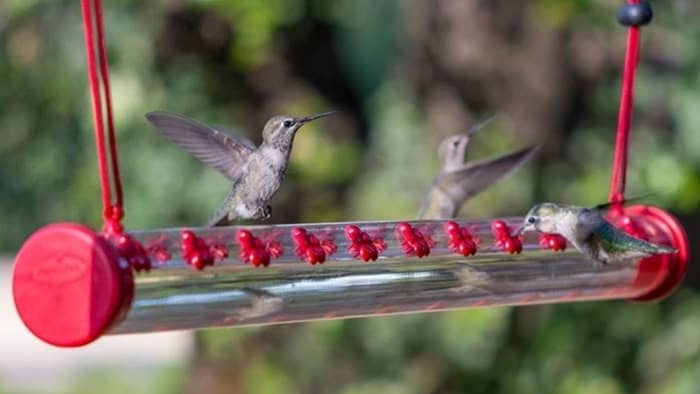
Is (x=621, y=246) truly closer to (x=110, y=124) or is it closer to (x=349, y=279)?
(x=349, y=279)

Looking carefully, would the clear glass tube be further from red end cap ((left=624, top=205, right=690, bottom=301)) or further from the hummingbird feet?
the hummingbird feet

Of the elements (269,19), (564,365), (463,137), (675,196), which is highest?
(269,19)

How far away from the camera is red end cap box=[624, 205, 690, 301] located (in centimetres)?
312

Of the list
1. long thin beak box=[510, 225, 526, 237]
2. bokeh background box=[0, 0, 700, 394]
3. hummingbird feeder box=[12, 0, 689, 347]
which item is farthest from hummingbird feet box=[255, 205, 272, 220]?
bokeh background box=[0, 0, 700, 394]

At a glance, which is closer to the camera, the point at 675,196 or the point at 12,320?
the point at 675,196

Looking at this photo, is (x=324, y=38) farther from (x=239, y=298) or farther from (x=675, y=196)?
(x=239, y=298)

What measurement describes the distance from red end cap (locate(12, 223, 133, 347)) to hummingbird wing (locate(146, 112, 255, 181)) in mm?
511

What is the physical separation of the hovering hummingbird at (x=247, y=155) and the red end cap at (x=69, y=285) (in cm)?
54

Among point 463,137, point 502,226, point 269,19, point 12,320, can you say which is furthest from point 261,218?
point 12,320

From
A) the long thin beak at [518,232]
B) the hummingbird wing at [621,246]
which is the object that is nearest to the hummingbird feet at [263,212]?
the long thin beak at [518,232]

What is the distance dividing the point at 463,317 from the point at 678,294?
94cm

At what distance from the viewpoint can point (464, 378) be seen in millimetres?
6012

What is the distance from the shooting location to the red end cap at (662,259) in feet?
10.2

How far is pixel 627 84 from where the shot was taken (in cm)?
302
